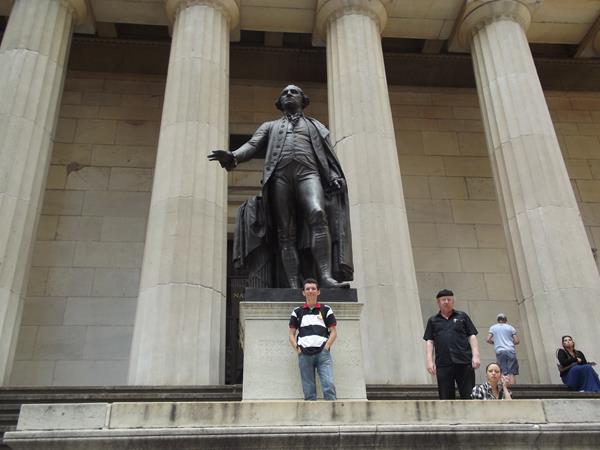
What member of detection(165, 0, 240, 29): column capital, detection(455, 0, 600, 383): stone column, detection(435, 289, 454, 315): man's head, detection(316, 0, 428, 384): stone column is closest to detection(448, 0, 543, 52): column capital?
detection(455, 0, 600, 383): stone column

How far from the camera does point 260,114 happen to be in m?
21.1

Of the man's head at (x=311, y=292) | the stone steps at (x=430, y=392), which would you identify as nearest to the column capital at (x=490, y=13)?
the stone steps at (x=430, y=392)

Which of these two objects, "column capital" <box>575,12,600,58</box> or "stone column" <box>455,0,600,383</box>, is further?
"column capital" <box>575,12,600,58</box>

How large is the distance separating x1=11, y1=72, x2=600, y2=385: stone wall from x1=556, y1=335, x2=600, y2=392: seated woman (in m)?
6.26

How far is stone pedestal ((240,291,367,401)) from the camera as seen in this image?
22.2 ft

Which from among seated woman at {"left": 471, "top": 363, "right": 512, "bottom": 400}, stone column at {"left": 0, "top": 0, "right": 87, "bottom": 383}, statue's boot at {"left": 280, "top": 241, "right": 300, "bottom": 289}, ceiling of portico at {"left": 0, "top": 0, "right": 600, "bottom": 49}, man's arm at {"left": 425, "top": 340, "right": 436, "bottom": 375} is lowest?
seated woman at {"left": 471, "top": 363, "right": 512, "bottom": 400}

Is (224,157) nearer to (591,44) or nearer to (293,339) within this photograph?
(293,339)

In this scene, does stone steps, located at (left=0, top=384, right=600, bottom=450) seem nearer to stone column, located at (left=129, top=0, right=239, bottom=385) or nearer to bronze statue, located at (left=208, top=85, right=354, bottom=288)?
stone column, located at (left=129, top=0, right=239, bottom=385)

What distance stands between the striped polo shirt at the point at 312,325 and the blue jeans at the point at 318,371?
0.25 ft

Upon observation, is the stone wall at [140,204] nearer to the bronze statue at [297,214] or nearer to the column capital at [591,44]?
the column capital at [591,44]

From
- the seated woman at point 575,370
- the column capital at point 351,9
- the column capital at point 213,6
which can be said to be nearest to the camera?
the seated woman at point 575,370

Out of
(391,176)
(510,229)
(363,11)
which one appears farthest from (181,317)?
(363,11)

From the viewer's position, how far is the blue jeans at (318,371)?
256 inches

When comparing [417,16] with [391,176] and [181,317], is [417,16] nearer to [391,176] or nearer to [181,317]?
[391,176]
